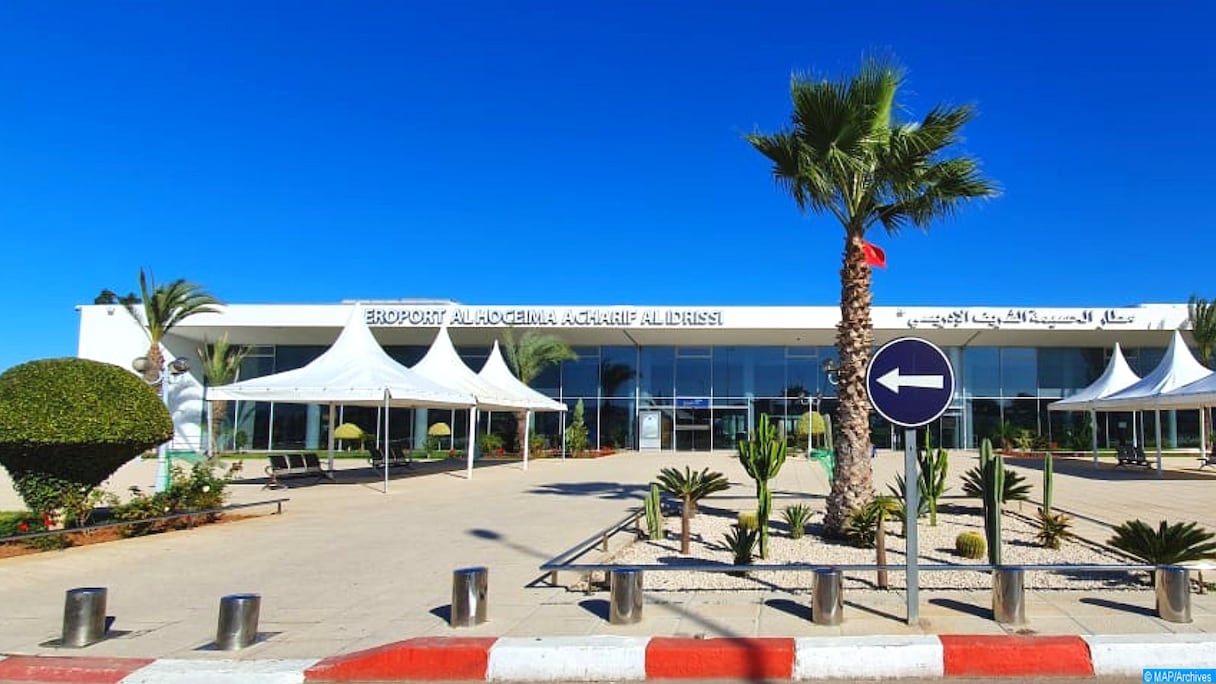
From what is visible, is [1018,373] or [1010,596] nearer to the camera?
[1010,596]

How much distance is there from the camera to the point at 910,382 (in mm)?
6227

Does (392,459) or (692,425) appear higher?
(692,425)

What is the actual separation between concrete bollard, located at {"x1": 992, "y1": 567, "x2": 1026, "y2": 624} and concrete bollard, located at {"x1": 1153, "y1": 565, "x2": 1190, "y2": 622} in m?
1.04

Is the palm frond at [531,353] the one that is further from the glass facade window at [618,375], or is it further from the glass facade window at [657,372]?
the glass facade window at [657,372]

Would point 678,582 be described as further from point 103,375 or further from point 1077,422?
point 1077,422

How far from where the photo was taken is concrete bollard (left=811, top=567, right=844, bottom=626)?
21.4 feet

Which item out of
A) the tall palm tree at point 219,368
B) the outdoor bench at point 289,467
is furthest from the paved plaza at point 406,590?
the tall palm tree at point 219,368

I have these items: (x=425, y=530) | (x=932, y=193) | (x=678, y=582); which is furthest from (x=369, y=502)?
(x=932, y=193)

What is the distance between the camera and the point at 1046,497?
11836 mm

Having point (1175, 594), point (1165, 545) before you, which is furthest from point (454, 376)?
point (1175, 594)

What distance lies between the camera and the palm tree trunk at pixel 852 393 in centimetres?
1099

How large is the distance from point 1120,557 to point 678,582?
5039 millimetres

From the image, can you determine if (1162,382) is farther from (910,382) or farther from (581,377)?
(581,377)

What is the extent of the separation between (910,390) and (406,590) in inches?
204
